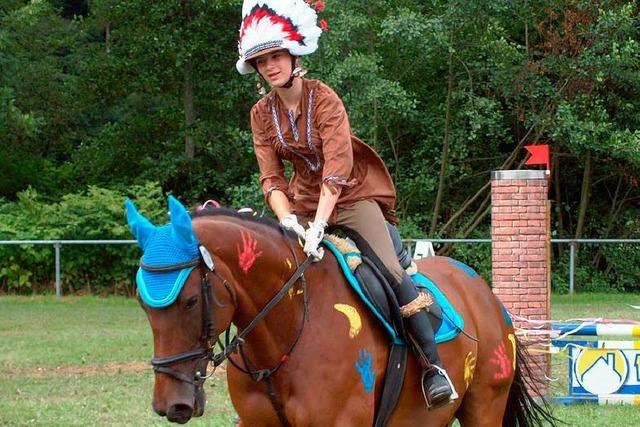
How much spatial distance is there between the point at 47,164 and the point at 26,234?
18.4 feet

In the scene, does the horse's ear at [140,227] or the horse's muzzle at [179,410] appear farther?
the horse's ear at [140,227]

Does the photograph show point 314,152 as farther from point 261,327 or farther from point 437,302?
point 437,302

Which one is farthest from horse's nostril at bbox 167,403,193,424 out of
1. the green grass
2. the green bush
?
the green bush

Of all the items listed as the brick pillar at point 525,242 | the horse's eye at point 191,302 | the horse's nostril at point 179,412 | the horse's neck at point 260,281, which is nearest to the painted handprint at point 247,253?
the horse's neck at point 260,281

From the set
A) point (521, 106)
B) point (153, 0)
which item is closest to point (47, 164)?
point (153, 0)

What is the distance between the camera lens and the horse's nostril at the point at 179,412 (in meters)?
3.94

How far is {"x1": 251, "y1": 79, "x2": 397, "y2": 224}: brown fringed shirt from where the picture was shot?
485 centimetres

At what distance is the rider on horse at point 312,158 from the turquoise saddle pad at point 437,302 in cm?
14

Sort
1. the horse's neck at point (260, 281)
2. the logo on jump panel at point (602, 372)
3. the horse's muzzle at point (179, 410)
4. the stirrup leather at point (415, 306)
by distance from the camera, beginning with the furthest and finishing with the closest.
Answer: the logo on jump panel at point (602, 372)
the stirrup leather at point (415, 306)
the horse's neck at point (260, 281)
the horse's muzzle at point (179, 410)

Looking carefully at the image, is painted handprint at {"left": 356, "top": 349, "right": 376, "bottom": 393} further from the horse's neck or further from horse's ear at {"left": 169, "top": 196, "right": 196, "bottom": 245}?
horse's ear at {"left": 169, "top": 196, "right": 196, "bottom": 245}

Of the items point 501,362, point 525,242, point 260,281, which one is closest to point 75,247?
point 525,242

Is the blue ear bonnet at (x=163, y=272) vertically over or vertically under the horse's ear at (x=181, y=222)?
under

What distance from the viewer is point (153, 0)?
2478 cm

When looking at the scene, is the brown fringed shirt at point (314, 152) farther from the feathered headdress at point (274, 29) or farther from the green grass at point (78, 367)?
the green grass at point (78, 367)
